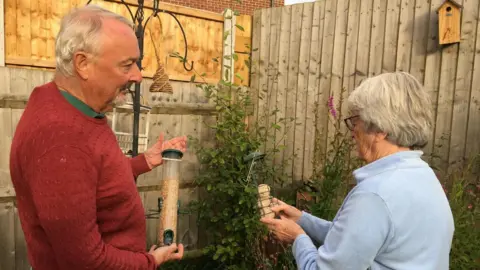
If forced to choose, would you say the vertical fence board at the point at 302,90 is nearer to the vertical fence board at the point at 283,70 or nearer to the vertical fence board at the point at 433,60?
the vertical fence board at the point at 283,70

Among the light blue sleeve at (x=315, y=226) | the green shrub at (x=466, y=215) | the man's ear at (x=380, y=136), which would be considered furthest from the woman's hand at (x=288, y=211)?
the green shrub at (x=466, y=215)

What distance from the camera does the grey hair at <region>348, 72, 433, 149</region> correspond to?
130 cm

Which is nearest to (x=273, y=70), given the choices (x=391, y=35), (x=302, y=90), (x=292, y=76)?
(x=292, y=76)

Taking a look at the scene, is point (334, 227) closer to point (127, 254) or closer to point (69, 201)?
point (127, 254)

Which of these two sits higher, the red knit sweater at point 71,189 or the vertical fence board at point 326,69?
the vertical fence board at point 326,69

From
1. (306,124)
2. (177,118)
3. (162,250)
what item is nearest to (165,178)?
(162,250)

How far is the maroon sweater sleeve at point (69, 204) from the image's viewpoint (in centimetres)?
104

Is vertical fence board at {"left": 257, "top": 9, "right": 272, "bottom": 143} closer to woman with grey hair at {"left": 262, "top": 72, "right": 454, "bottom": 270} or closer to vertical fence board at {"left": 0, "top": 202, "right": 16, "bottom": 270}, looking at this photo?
vertical fence board at {"left": 0, "top": 202, "right": 16, "bottom": 270}

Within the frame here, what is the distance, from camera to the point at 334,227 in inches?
51.5

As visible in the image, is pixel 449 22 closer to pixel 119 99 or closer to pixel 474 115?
pixel 474 115

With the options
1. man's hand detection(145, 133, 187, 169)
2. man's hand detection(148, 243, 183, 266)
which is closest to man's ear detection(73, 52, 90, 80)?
man's hand detection(148, 243, 183, 266)

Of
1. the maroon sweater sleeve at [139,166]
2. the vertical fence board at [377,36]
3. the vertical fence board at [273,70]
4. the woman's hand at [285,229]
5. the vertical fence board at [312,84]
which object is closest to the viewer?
the woman's hand at [285,229]

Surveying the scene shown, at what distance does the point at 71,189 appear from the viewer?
1052mm

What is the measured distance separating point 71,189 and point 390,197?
0.93 metres
